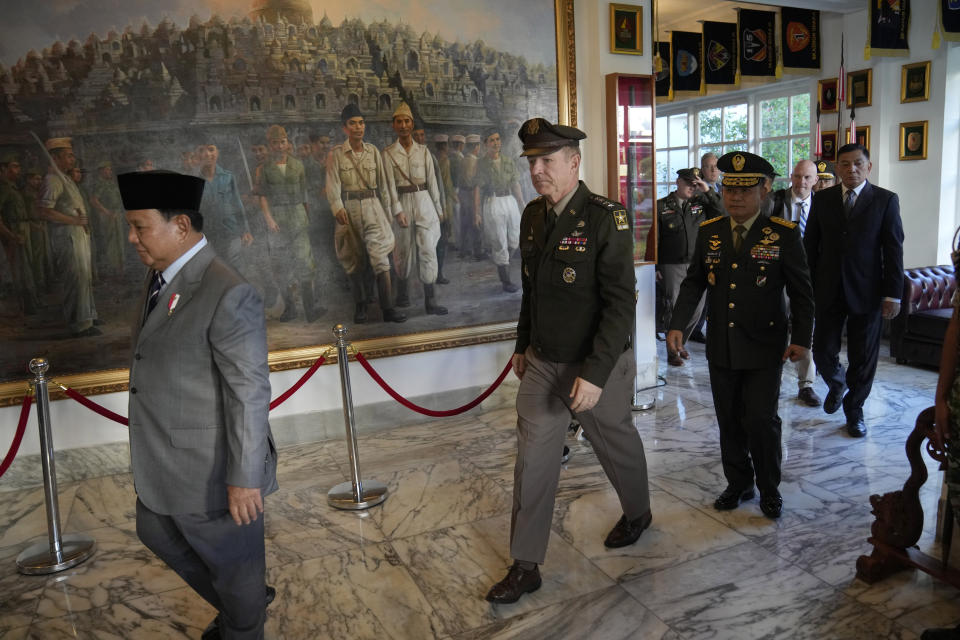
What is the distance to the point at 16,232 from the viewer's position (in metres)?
4.52

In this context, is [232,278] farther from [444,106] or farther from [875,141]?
[875,141]

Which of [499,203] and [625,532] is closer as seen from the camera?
[625,532]

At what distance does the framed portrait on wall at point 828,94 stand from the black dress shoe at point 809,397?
4945 mm

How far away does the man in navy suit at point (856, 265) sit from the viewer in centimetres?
491

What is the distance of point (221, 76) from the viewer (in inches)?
190

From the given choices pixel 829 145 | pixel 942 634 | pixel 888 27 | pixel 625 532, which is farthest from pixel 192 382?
pixel 829 145

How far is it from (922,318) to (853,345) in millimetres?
2168

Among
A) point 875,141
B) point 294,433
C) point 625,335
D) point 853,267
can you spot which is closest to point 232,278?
point 625,335

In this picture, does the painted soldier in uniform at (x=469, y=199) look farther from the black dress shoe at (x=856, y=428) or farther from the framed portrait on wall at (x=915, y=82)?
the framed portrait on wall at (x=915, y=82)

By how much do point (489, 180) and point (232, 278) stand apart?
3.59 meters

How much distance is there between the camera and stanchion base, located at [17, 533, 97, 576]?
142 inches

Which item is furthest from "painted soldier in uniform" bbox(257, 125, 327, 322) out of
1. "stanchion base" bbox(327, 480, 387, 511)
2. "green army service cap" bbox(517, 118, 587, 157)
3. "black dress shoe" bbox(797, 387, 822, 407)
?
"black dress shoe" bbox(797, 387, 822, 407)

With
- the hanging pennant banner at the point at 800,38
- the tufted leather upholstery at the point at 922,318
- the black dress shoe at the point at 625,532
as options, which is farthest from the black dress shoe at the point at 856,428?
the hanging pennant banner at the point at 800,38

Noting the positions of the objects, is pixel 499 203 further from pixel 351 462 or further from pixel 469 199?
pixel 351 462
